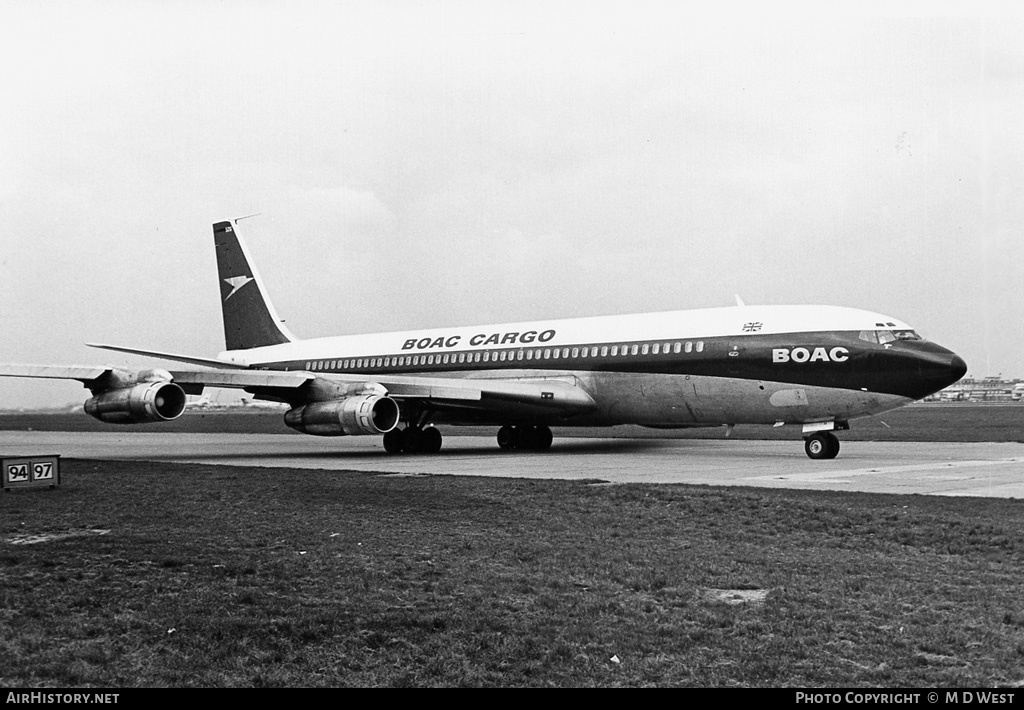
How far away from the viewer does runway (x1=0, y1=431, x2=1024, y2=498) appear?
17.0 metres

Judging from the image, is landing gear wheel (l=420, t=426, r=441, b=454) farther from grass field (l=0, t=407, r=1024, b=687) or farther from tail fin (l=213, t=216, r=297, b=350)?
grass field (l=0, t=407, r=1024, b=687)

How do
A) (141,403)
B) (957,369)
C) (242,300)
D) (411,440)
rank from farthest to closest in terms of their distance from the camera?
(242,300) < (411,440) < (141,403) < (957,369)

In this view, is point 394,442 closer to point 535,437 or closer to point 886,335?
point 535,437

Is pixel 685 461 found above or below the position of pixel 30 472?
below

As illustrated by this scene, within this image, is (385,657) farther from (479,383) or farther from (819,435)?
(479,383)

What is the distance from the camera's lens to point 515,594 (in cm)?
785

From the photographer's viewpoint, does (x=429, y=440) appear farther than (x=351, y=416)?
Yes

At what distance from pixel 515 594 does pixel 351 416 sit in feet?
57.0

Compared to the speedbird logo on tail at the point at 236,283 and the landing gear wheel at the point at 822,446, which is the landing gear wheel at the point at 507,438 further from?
the speedbird logo on tail at the point at 236,283

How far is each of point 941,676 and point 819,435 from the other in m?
18.4

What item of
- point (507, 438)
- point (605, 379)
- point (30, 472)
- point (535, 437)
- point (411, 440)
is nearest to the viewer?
point (30, 472)

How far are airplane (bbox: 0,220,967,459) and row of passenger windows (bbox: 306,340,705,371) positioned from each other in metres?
0.04

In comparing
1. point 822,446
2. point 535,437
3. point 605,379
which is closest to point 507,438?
point 535,437

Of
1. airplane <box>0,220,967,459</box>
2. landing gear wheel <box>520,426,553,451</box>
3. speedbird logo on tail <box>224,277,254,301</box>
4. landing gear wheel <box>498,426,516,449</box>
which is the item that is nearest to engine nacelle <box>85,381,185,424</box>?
airplane <box>0,220,967,459</box>
